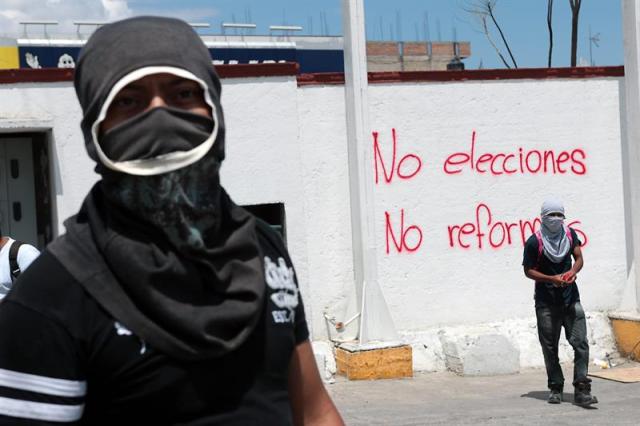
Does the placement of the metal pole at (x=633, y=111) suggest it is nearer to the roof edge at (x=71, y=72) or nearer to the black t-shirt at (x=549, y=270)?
the black t-shirt at (x=549, y=270)

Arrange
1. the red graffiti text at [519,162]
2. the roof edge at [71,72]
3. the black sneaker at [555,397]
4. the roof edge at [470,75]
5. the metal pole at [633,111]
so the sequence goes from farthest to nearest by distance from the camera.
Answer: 1. the metal pole at [633,111]
2. the red graffiti text at [519,162]
3. the roof edge at [470,75]
4. the roof edge at [71,72]
5. the black sneaker at [555,397]

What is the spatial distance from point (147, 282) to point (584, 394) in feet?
25.0

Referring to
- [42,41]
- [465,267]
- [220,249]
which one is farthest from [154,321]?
[42,41]

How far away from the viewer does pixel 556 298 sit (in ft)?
28.8

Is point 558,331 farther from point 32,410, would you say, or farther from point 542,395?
point 32,410

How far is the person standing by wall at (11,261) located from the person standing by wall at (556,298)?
4.47m

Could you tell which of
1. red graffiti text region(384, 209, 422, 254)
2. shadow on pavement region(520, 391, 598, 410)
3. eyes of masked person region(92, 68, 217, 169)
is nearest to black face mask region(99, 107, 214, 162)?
eyes of masked person region(92, 68, 217, 169)

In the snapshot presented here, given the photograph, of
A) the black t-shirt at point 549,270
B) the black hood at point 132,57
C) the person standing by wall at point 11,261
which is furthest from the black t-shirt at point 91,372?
the black t-shirt at point 549,270

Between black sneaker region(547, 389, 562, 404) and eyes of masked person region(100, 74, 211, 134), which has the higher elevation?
eyes of masked person region(100, 74, 211, 134)

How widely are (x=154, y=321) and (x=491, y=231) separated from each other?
30.6ft

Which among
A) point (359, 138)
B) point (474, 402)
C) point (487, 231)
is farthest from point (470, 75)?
point (474, 402)

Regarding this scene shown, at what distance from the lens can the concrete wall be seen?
32.9 ft

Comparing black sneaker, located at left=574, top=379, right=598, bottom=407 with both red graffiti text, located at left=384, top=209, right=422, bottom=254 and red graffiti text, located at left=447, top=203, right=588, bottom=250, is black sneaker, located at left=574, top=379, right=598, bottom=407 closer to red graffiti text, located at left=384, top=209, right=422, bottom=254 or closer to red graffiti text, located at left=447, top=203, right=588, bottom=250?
red graffiti text, located at left=447, top=203, right=588, bottom=250

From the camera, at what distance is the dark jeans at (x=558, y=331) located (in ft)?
→ 28.8
